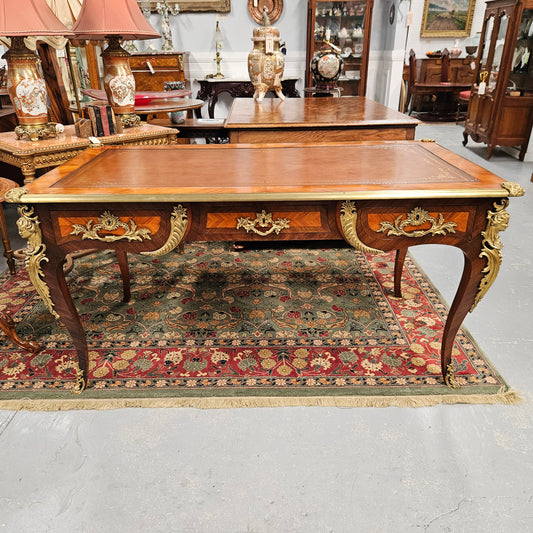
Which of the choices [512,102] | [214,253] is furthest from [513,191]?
[512,102]

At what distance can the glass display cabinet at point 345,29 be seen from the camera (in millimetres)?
6441

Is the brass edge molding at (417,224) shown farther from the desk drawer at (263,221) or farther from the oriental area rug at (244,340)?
the oriental area rug at (244,340)

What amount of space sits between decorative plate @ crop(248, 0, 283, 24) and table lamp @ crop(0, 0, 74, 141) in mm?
4864

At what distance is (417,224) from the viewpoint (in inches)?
61.0

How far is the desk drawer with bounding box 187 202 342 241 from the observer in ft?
5.07

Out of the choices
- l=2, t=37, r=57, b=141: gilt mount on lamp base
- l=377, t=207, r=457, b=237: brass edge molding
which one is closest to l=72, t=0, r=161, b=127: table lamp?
l=2, t=37, r=57, b=141: gilt mount on lamp base

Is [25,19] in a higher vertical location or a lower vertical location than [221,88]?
higher

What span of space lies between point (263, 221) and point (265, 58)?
2269 mm

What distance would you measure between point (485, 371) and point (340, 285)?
0.96 m

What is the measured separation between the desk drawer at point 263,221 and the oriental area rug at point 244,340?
677mm

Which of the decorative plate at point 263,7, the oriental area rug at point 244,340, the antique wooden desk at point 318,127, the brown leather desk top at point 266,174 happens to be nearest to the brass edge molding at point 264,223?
the brown leather desk top at point 266,174

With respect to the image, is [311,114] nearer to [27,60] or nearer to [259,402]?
[27,60]

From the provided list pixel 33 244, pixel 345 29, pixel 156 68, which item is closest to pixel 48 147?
pixel 33 244

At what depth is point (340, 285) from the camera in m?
2.65
